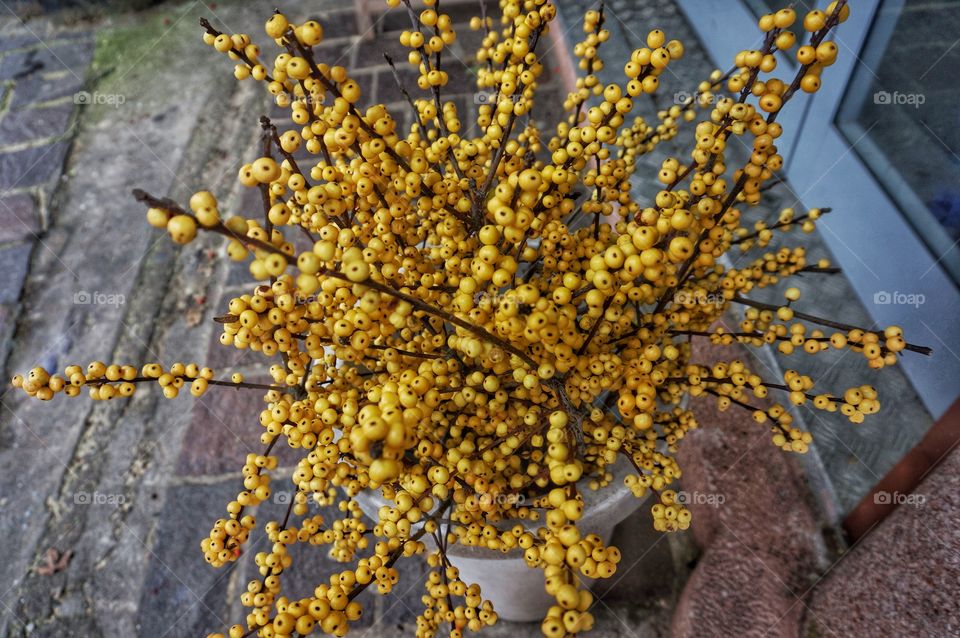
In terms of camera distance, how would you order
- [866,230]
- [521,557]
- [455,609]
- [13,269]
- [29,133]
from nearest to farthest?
[455,609] < [521,557] < [866,230] < [13,269] < [29,133]

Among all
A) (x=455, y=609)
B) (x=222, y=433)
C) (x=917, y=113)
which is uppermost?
(x=917, y=113)

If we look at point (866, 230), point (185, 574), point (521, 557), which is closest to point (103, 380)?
point (521, 557)

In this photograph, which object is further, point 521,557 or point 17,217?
point 17,217

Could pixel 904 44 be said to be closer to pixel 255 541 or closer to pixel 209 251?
pixel 255 541

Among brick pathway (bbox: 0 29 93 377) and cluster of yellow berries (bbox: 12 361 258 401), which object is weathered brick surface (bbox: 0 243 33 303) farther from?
cluster of yellow berries (bbox: 12 361 258 401)

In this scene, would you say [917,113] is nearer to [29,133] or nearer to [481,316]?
[481,316]

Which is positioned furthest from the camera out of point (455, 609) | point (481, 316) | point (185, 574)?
point (185, 574)

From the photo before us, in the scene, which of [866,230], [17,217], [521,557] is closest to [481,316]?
[521,557]

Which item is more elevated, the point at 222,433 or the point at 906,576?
the point at 906,576
